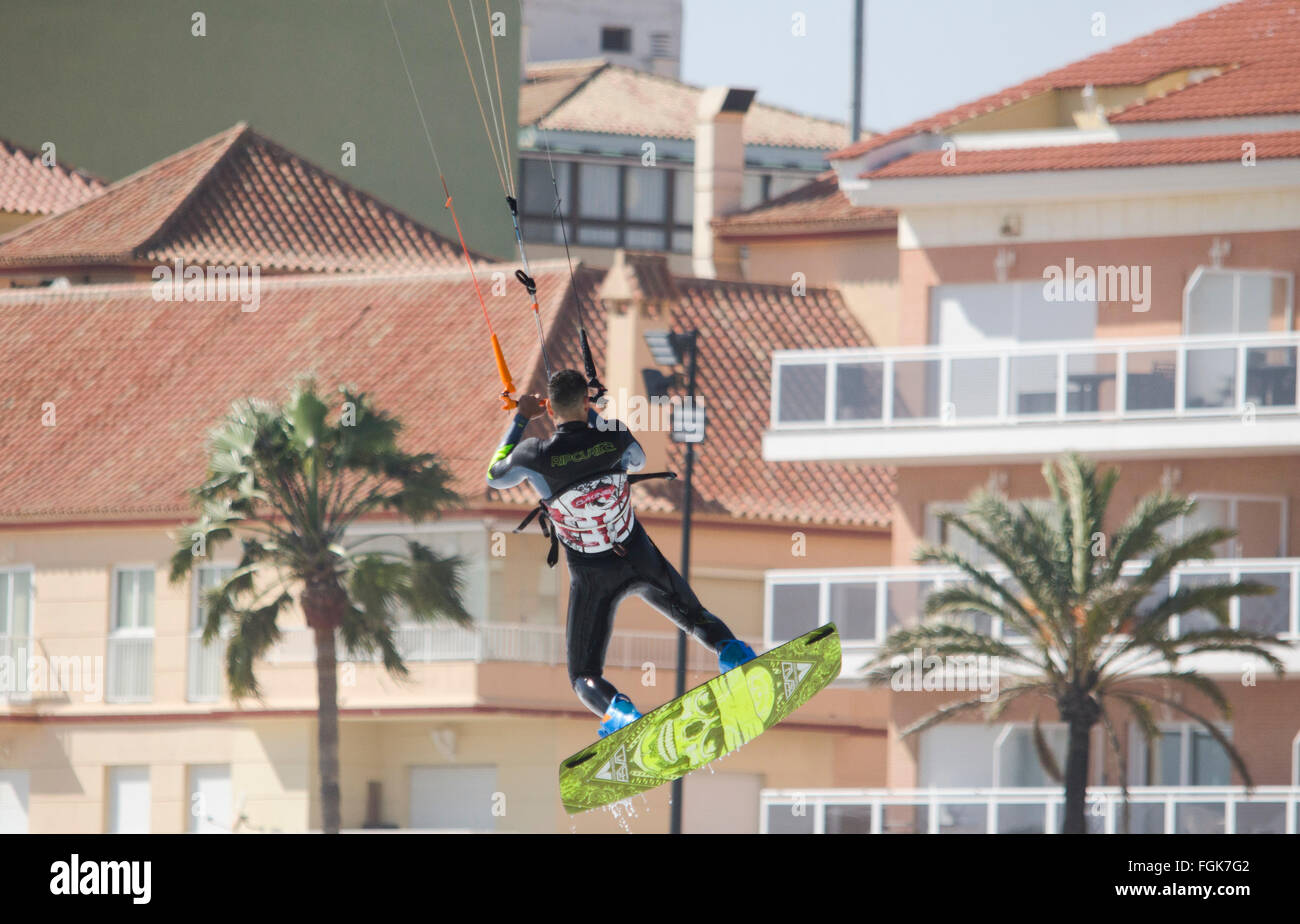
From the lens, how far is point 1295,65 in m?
43.6

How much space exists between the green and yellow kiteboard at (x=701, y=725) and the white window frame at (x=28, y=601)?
30.8m

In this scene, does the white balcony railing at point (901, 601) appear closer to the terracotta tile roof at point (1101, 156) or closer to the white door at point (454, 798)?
the terracotta tile roof at point (1101, 156)

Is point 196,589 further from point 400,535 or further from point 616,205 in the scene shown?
point 616,205

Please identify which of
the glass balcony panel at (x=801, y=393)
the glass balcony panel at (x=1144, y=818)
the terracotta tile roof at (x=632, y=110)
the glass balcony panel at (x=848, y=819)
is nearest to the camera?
the glass balcony panel at (x=1144, y=818)

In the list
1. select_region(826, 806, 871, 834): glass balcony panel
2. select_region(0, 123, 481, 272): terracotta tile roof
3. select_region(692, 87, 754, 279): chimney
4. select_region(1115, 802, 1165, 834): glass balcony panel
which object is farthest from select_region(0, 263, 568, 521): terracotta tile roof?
select_region(1115, 802, 1165, 834): glass balcony panel

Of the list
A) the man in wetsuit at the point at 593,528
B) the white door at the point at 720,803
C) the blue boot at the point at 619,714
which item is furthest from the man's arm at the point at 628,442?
the white door at the point at 720,803

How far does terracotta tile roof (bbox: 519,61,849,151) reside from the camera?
76.0 metres

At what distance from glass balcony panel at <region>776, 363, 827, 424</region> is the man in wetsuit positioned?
21.9 metres

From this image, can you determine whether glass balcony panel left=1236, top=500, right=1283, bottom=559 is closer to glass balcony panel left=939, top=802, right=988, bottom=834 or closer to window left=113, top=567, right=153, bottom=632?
glass balcony panel left=939, top=802, right=988, bottom=834

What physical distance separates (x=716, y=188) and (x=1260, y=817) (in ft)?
96.2

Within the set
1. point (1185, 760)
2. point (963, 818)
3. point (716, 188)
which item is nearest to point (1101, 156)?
point (1185, 760)

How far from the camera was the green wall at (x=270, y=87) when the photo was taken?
66.8 metres
